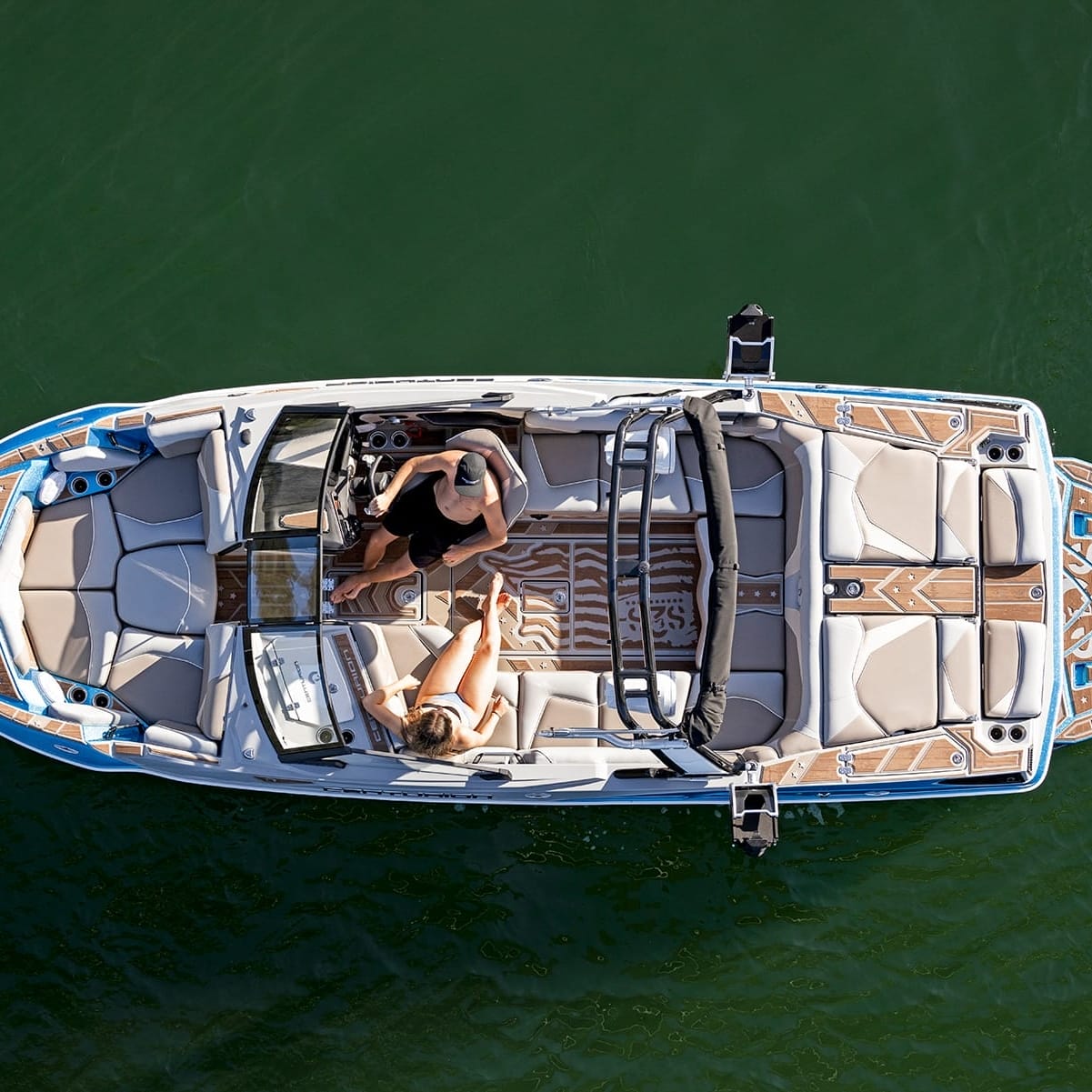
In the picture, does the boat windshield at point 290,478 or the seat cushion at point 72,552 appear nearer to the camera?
the boat windshield at point 290,478

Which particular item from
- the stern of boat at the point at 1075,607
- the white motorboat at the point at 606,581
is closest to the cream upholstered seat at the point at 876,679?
the white motorboat at the point at 606,581

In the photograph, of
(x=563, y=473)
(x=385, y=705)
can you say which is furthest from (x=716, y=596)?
(x=385, y=705)

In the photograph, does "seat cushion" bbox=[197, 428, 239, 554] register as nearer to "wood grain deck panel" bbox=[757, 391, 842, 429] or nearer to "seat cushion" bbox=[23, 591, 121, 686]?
"seat cushion" bbox=[23, 591, 121, 686]

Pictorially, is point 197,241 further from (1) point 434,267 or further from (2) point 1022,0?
(2) point 1022,0

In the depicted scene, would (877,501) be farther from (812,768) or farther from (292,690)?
(292,690)

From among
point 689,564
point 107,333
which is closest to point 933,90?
point 689,564

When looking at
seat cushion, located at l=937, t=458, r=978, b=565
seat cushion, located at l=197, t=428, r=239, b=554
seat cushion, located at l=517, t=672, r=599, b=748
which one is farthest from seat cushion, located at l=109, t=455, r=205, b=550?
seat cushion, located at l=937, t=458, r=978, b=565

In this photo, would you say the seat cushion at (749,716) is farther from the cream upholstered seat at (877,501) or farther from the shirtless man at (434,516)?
the shirtless man at (434,516)
